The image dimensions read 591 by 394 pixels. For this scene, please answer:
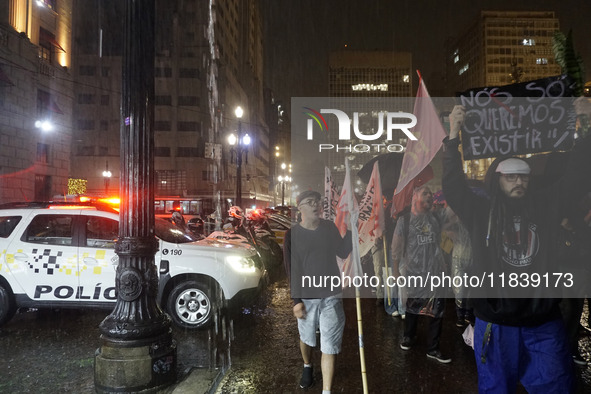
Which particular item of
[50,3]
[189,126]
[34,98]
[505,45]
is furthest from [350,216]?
[505,45]

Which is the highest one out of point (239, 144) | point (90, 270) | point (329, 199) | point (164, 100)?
point (164, 100)

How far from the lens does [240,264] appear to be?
21.7 ft

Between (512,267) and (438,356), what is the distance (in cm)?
261

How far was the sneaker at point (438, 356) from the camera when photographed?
199 inches

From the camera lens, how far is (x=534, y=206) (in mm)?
3018

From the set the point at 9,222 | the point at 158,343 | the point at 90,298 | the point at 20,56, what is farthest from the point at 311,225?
the point at 20,56

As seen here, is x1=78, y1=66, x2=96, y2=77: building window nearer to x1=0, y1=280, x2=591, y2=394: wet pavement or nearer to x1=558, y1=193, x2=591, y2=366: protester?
x1=0, y1=280, x2=591, y2=394: wet pavement

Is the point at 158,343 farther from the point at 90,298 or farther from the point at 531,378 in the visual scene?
the point at 531,378

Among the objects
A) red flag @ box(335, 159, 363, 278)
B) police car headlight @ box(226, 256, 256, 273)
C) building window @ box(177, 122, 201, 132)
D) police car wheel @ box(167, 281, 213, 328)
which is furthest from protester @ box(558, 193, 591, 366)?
building window @ box(177, 122, 201, 132)

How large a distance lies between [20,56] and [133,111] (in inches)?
1000

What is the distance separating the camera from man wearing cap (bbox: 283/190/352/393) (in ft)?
13.3

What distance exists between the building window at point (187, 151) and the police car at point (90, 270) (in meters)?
51.4

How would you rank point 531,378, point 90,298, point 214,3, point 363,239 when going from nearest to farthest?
point 531,378
point 90,298
point 363,239
point 214,3

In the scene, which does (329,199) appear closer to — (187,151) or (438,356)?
(438,356)
